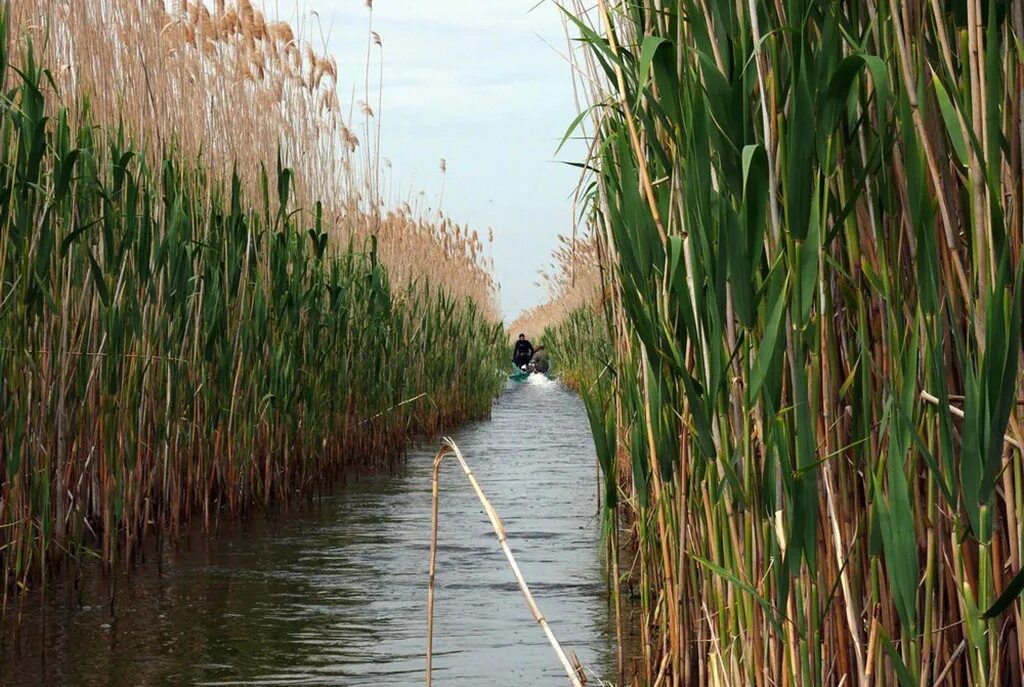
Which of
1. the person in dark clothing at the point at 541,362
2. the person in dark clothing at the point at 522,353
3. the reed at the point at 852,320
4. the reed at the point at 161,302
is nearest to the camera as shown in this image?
the reed at the point at 852,320

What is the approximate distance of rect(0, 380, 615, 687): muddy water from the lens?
4.70 meters

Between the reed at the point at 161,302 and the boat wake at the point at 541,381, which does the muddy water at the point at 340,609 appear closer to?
the reed at the point at 161,302

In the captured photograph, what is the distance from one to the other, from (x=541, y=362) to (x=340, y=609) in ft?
109

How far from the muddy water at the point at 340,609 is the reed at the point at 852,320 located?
2.03 meters

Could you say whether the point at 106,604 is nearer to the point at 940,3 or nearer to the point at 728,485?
the point at 728,485

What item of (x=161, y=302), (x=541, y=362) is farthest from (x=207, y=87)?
(x=541, y=362)

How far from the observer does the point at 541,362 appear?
3900 cm

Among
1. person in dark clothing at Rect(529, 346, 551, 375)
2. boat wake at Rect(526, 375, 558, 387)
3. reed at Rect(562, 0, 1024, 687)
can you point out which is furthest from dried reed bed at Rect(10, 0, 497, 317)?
person in dark clothing at Rect(529, 346, 551, 375)

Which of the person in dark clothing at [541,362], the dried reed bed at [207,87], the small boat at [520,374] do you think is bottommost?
the small boat at [520,374]

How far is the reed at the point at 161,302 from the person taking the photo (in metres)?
5.05

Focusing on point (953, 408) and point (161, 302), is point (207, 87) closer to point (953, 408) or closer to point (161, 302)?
point (161, 302)

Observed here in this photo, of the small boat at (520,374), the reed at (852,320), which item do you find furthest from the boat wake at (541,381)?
the reed at (852,320)

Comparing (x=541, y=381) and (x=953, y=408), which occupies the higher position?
(x=953, y=408)

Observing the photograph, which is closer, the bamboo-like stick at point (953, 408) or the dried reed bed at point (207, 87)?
the bamboo-like stick at point (953, 408)
